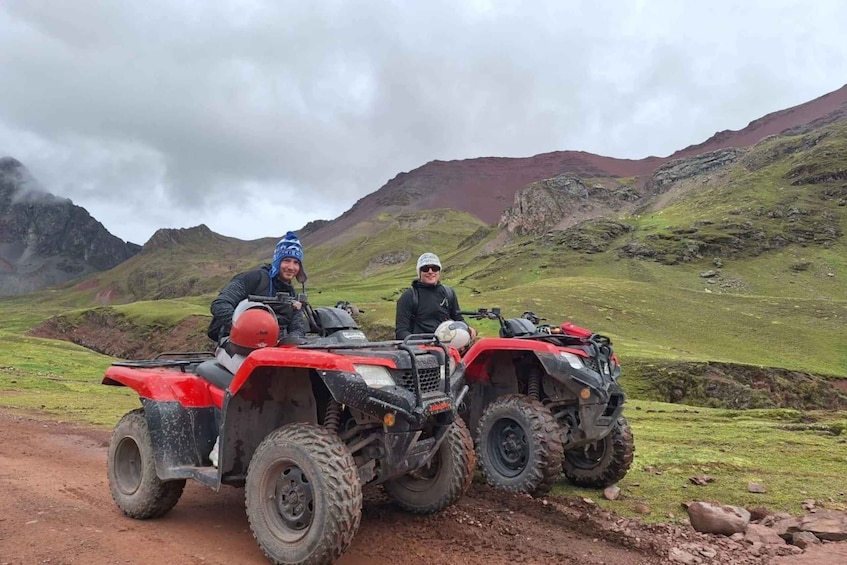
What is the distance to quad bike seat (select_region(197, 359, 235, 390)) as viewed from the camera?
4.92 meters

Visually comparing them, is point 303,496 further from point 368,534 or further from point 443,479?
point 443,479

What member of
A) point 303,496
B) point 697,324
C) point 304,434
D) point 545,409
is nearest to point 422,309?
point 545,409

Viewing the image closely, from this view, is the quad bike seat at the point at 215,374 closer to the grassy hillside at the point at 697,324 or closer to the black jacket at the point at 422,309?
the black jacket at the point at 422,309

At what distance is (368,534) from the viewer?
468cm

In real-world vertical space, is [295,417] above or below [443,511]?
above

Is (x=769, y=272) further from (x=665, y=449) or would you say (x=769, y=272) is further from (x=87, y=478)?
(x=87, y=478)

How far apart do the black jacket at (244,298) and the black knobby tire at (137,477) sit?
1.10 meters

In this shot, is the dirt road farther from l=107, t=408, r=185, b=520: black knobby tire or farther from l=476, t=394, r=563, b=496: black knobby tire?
l=476, t=394, r=563, b=496: black knobby tire

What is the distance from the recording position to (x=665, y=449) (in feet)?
28.9

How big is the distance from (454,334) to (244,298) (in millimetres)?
2319

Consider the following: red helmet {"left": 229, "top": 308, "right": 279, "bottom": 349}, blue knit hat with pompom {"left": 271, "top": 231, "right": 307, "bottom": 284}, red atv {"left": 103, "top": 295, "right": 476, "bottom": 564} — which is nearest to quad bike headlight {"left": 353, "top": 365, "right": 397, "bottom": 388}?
red atv {"left": 103, "top": 295, "right": 476, "bottom": 564}

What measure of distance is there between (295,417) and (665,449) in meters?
6.54

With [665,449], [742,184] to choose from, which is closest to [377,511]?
[665,449]

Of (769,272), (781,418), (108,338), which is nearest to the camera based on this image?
(781,418)
